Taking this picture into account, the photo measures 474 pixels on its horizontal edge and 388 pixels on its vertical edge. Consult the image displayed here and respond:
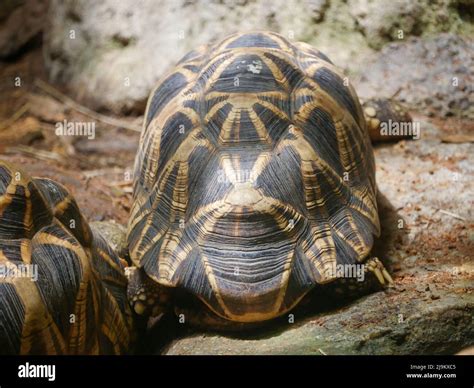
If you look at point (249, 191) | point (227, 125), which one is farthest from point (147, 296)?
point (227, 125)

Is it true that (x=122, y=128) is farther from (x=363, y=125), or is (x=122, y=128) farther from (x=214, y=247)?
(x=214, y=247)

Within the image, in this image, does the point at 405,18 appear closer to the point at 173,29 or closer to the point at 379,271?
the point at 173,29

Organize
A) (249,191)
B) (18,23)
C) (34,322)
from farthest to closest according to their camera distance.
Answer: (18,23), (249,191), (34,322)

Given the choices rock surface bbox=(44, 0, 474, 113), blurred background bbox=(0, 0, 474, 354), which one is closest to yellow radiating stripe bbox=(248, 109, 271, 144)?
blurred background bbox=(0, 0, 474, 354)

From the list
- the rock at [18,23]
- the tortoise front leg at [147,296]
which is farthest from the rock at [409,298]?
the rock at [18,23]

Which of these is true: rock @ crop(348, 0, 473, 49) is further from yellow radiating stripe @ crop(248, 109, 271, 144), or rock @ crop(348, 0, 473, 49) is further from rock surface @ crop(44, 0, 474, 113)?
yellow radiating stripe @ crop(248, 109, 271, 144)

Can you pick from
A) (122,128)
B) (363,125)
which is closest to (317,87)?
(363,125)
